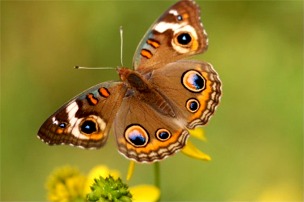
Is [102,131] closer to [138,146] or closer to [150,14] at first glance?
[138,146]

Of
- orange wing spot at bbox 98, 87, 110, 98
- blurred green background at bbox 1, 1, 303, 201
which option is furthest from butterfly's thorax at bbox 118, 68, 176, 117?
blurred green background at bbox 1, 1, 303, 201

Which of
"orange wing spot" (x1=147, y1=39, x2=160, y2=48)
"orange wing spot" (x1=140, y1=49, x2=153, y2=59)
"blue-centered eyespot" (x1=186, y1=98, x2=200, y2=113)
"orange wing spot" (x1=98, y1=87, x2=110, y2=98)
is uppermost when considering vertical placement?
"orange wing spot" (x1=147, y1=39, x2=160, y2=48)

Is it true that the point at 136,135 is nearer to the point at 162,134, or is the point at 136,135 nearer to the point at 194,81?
the point at 162,134

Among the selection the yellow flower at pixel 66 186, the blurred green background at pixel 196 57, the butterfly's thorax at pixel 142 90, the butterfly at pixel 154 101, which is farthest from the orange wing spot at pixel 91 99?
the blurred green background at pixel 196 57

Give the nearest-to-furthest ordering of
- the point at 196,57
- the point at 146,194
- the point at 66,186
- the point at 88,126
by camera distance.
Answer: the point at 146,194 → the point at 88,126 → the point at 66,186 → the point at 196,57

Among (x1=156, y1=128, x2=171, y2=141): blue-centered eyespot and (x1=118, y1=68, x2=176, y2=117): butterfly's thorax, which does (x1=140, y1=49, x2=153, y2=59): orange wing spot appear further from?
(x1=156, y1=128, x2=171, y2=141): blue-centered eyespot

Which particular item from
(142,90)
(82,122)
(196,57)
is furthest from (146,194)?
(196,57)

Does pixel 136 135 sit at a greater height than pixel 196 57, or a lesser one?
lesser
